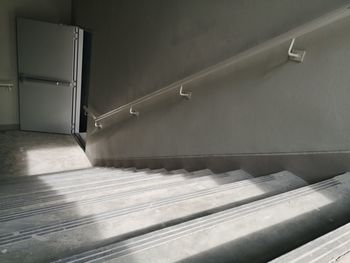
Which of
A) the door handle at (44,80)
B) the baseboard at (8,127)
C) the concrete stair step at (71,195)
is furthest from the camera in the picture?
the baseboard at (8,127)

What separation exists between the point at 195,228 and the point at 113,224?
32 cm

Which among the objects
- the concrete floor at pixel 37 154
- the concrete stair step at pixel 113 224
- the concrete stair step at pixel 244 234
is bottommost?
the concrete floor at pixel 37 154

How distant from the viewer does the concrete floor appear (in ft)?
14.8

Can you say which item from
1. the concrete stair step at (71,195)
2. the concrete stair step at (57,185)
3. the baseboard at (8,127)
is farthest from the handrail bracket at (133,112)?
the baseboard at (8,127)

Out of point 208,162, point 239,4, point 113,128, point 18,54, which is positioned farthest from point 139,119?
point 18,54

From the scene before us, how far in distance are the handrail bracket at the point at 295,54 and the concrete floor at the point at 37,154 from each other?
3.96m

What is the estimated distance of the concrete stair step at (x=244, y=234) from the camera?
0.86 m

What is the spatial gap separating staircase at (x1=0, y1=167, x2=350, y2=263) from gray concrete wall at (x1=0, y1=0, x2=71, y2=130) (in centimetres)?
495

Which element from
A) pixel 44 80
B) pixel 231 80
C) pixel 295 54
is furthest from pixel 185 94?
pixel 44 80

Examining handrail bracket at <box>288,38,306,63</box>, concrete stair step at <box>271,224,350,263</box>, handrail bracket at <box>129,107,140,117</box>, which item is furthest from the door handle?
concrete stair step at <box>271,224,350,263</box>

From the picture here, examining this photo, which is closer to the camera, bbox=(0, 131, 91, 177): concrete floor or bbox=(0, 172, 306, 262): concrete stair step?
bbox=(0, 172, 306, 262): concrete stair step

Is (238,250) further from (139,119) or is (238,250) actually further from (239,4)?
(139,119)

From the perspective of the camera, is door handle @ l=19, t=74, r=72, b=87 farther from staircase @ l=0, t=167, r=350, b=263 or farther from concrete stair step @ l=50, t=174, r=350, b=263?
concrete stair step @ l=50, t=174, r=350, b=263

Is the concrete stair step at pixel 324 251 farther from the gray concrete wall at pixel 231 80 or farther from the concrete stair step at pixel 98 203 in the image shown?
the concrete stair step at pixel 98 203
